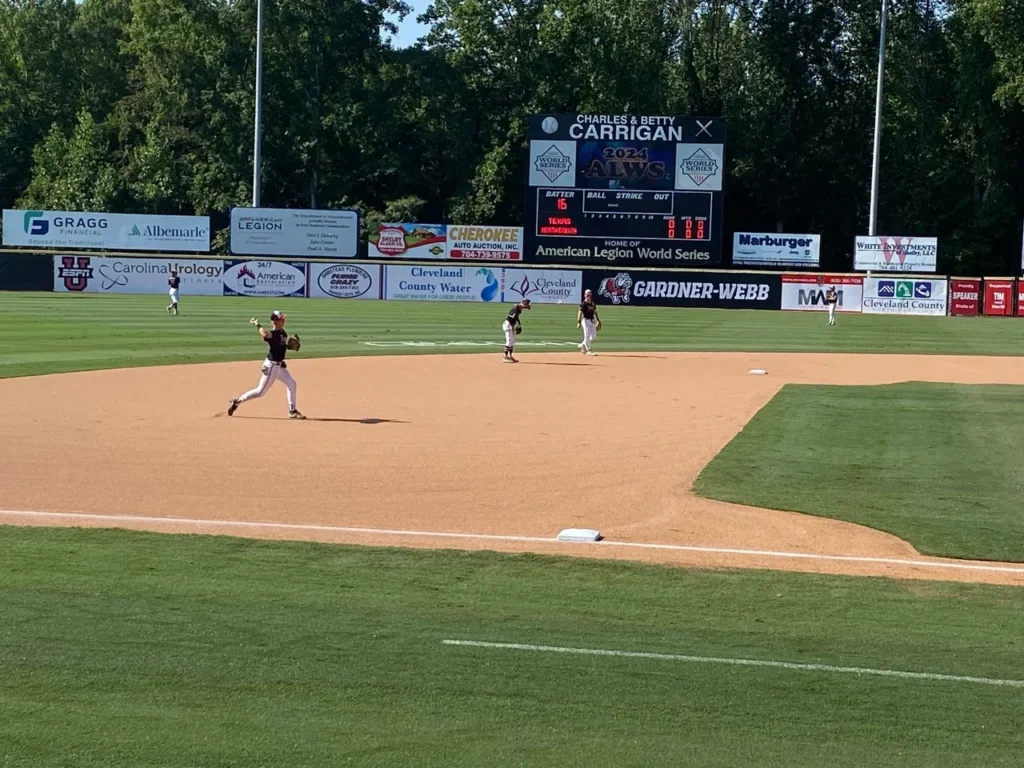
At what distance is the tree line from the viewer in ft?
Answer: 217

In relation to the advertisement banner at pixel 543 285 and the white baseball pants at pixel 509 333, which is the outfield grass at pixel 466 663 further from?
the advertisement banner at pixel 543 285

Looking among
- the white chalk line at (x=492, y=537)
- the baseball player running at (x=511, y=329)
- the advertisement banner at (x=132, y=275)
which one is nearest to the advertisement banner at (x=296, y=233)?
the advertisement banner at (x=132, y=275)

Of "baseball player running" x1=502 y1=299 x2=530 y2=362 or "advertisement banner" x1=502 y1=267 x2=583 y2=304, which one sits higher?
"advertisement banner" x1=502 y1=267 x2=583 y2=304

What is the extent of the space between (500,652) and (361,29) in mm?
67571

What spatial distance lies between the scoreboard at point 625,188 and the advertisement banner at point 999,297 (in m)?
12.3

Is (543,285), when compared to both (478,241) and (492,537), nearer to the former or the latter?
(478,241)

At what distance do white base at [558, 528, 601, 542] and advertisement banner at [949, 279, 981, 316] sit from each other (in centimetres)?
4572

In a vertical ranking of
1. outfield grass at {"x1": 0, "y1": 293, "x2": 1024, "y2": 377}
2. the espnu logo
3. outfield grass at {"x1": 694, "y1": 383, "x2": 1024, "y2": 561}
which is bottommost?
outfield grass at {"x1": 694, "y1": 383, "x2": 1024, "y2": 561}

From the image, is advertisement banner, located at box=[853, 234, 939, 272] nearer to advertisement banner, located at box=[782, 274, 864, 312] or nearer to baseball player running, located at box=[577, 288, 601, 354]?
advertisement banner, located at box=[782, 274, 864, 312]

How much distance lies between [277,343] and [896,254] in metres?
41.8

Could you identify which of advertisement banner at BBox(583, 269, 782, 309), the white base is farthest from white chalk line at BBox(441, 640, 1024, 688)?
advertisement banner at BBox(583, 269, 782, 309)

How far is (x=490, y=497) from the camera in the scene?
13.5 metres

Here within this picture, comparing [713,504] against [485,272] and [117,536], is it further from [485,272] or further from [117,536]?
[485,272]

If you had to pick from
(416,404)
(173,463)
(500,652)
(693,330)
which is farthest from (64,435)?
(693,330)
